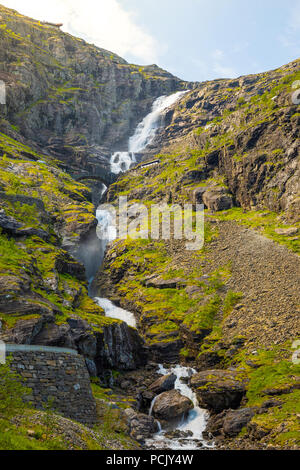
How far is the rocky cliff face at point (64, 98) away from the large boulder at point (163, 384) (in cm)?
10402

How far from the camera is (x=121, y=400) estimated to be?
3244 centimetres

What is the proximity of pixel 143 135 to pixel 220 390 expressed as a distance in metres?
160

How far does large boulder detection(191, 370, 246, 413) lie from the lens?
108ft

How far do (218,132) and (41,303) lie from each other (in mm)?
99379

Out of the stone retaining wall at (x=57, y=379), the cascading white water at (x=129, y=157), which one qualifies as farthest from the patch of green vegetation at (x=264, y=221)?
the stone retaining wall at (x=57, y=379)

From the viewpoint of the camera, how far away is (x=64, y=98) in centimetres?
15562

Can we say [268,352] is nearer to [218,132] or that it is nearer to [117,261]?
[117,261]

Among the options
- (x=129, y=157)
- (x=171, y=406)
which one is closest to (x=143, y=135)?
(x=129, y=157)

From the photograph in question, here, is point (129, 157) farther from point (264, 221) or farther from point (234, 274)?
point (234, 274)

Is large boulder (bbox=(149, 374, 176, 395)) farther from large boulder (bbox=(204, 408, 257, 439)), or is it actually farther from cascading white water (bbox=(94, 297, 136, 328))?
cascading white water (bbox=(94, 297, 136, 328))

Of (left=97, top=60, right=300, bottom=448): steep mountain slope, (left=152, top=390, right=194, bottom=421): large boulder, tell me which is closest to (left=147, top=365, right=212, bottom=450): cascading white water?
(left=152, top=390, right=194, bottom=421): large boulder

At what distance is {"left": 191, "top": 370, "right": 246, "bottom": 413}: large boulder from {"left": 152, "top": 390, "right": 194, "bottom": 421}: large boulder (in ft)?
5.70

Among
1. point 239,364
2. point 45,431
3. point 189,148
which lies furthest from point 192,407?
point 189,148

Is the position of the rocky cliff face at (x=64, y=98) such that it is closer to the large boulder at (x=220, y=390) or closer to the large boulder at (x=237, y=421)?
the large boulder at (x=220, y=390)
